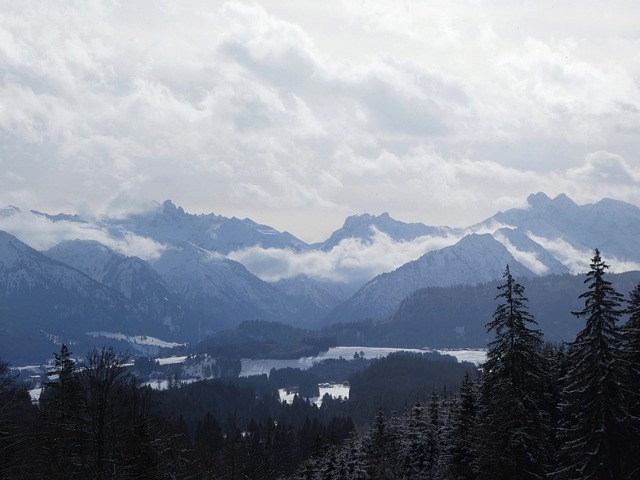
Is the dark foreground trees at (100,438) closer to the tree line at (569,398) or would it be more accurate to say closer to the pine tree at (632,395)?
the tree line at (569,398)

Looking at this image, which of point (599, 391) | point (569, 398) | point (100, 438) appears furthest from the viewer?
point (569, 398)

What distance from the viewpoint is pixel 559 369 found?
59625 millimetres

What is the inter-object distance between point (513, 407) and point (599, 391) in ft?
22.8

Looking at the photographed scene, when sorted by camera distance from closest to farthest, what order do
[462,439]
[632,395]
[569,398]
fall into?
[632,395] < [569,398] < [462,439]

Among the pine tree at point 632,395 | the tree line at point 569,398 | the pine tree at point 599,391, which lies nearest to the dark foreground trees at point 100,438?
the tree line at point 569,398

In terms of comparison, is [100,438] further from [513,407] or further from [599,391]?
[599,391]

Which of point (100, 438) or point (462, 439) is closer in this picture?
point (100, 438)

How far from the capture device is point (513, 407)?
146ft

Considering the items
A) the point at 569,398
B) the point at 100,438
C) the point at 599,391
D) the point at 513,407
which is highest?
the point at 599,391

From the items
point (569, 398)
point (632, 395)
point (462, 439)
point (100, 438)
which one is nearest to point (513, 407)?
point (569, 398)

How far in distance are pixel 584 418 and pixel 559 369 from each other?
20344 mm

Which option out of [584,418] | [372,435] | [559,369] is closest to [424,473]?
[372,435]

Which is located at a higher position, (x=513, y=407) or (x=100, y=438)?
(x=513, y=407)

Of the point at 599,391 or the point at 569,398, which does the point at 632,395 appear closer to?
the point at 599,391
